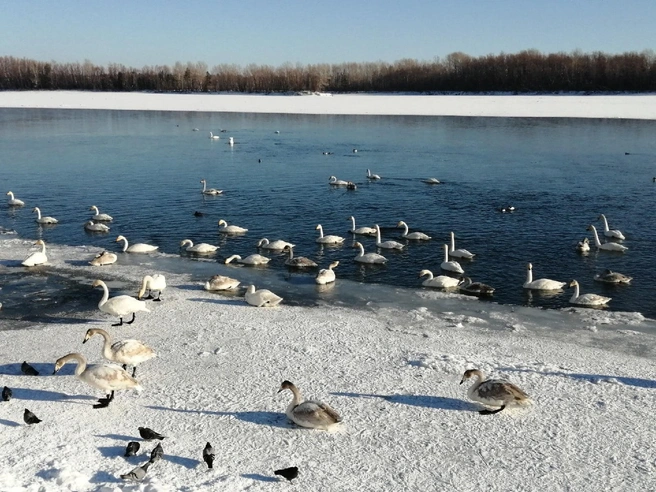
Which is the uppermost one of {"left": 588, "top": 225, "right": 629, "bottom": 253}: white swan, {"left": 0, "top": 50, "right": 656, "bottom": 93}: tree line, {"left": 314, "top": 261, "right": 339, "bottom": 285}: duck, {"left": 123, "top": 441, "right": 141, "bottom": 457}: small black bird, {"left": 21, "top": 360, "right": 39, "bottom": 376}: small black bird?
{"left": 0, "top": 50, "right": 656, "bottom": 93}: tree line

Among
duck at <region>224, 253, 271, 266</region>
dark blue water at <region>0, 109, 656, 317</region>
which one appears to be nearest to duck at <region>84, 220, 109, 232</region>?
dark blue water at <region>0, 109, 656, 317</region>

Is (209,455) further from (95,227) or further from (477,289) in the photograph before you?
(95,227)

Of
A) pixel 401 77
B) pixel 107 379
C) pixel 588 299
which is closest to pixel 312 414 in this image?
pixel 107 379

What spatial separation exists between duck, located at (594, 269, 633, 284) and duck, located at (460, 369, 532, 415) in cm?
728

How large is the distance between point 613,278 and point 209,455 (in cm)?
1054

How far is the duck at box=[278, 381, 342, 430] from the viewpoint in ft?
23.7

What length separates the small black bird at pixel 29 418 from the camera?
24.2 ft

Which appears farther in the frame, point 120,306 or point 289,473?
point 120,306

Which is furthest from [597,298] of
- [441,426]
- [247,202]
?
[247,202]

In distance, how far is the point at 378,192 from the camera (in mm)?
25172

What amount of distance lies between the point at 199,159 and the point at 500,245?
20.7m

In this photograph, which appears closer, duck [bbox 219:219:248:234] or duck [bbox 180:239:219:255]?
duck [bbox 180:239:219:255]

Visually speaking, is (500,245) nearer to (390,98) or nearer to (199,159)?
(199,159)

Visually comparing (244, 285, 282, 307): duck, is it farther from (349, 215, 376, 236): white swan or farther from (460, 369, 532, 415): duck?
(349, 215, 376, 236): white swan
